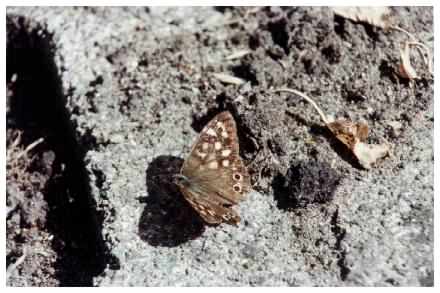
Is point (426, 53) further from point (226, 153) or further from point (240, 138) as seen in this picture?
point (226, 153)

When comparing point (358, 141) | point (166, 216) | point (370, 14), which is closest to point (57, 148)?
point (166, 216)

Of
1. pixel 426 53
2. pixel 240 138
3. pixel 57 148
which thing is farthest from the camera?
pixel 57 148

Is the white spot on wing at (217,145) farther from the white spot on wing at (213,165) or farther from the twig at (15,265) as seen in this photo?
the twig at (15,265)

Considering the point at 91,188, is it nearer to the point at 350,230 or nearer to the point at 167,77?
the point at 167,77

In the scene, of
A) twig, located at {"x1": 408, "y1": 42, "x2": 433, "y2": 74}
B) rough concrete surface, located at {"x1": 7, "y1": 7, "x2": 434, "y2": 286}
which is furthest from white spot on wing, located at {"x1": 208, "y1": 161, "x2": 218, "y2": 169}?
twig, located at {"x1": 408, "y1": 42, "x2": 433, "y2": 74}

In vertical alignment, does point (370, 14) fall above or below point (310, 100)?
above

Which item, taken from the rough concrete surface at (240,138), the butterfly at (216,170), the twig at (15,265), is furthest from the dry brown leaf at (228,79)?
the twig at (15,265)
